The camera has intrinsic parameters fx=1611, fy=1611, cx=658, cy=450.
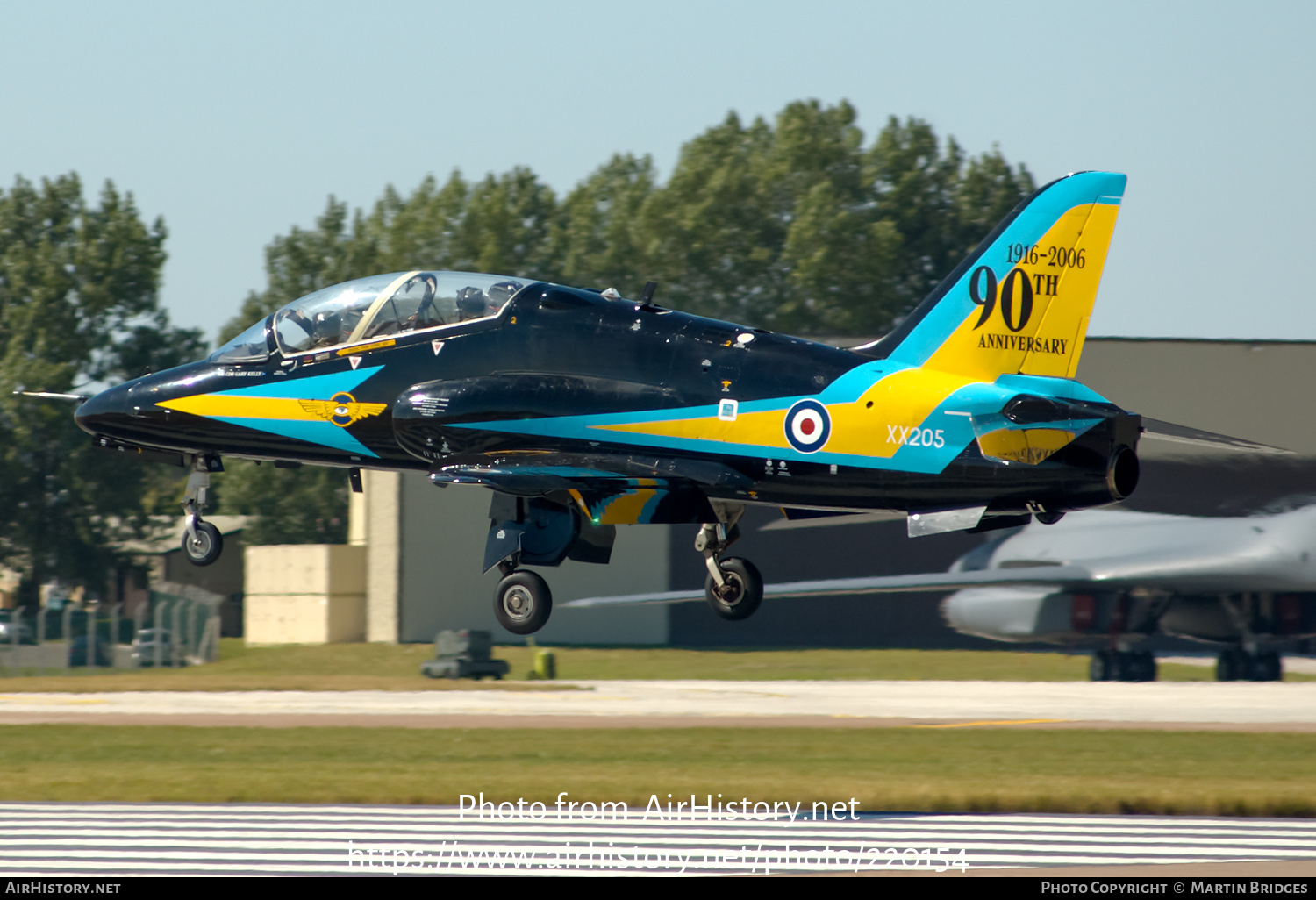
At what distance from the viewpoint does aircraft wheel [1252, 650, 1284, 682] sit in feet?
199

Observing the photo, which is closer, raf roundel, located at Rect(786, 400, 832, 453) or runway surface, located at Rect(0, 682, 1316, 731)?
raf roundel, located at Rect(786, 400, 832, 453)

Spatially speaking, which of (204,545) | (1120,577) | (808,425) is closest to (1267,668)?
(1120,577)

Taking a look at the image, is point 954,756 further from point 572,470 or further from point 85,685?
point 85,685

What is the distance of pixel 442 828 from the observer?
30078 mm

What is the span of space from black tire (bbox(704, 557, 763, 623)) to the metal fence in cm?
5179

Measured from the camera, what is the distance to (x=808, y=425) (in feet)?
58.2

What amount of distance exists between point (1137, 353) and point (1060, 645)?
12.8 meters

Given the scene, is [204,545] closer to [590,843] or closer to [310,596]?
[590,843]

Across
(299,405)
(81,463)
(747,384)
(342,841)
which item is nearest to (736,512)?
(747,384)

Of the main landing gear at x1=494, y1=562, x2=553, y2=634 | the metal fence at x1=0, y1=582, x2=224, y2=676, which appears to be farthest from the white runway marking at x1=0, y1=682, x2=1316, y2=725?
the main landing gear at x1=494, y1=562, x2=553, y2=634

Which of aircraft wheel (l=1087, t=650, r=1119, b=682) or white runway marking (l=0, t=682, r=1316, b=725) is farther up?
aircraft wheel (l=1087, t=650, r=1119, b=682)

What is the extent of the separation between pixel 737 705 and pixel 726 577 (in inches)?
1508

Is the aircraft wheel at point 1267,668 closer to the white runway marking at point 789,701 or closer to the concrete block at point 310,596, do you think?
the white runway marking at point 789,701

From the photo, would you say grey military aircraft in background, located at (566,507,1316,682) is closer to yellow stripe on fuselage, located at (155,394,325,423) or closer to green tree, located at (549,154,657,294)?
yellow stripe on fuselage, located at (155,394,325,423)
